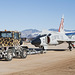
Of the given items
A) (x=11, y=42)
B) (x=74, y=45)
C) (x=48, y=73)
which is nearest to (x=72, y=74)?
(x=48, y=73)

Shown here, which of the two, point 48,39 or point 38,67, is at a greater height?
point 48,39

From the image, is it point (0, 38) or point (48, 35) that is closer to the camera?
point (0, 38)

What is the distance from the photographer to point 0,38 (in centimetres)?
1858

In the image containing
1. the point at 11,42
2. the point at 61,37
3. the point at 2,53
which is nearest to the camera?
the point at 2,53

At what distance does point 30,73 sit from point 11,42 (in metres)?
8.14

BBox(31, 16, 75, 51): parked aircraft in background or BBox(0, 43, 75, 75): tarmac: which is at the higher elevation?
BBox(31, 16, 75, 51): parked aircraft in background

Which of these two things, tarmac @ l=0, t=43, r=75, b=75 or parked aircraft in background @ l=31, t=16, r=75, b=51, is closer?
tarmac @ l=0, t=43, r=75, b=75

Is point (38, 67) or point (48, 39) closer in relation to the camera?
point (38, 67)

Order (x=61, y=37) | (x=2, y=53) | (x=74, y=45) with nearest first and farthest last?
(x=2, y=53) → (x=61, y=37) → (x=74, y=45)

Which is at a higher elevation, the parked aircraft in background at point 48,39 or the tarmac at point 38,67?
the parked aircraft in background at point 48,39

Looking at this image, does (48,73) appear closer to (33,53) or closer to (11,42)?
(11,42)

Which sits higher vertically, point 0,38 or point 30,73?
point 0,38

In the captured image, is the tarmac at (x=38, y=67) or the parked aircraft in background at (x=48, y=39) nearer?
the tarmac at (x=38, y=67)

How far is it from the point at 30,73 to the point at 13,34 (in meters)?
8.27
